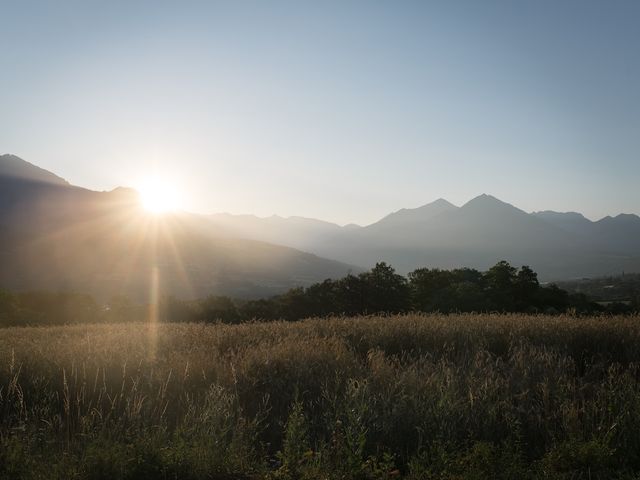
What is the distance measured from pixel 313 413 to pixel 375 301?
39820 mm

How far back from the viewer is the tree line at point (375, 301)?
4166 centimetres

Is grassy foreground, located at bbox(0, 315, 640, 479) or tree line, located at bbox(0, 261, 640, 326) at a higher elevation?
grassy foreground, located at bbox(0, 315, 640, 479)

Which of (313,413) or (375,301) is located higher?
(313,413)

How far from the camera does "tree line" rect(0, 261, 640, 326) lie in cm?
4166

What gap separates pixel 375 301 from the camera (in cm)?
4547

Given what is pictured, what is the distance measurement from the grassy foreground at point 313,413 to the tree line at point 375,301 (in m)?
32.3

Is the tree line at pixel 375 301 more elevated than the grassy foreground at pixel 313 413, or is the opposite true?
the grassy foreground at pixel 313 413

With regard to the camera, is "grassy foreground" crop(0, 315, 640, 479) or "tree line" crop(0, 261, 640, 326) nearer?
"grassy foreground" crop(0, 315, 640, 479)

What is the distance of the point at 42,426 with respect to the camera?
5.75 m

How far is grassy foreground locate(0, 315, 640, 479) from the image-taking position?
4.62 meters

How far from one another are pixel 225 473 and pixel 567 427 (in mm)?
4129

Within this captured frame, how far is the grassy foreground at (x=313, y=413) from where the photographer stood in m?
4.62

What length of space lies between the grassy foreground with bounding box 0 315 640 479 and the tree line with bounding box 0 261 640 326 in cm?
3227

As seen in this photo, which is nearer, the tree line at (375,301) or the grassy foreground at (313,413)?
the grassy foreground at (313,413)
